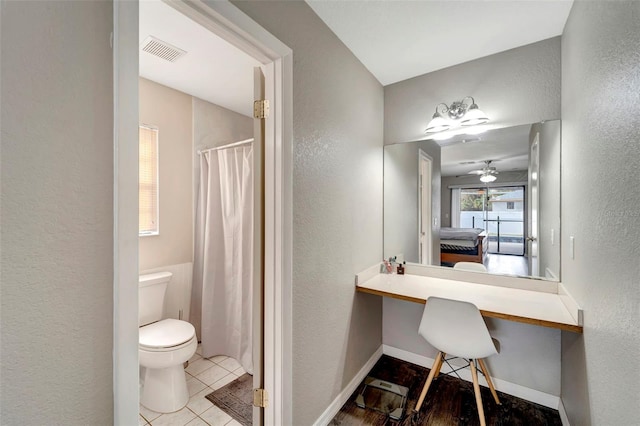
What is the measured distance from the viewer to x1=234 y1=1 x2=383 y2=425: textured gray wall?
1440mm

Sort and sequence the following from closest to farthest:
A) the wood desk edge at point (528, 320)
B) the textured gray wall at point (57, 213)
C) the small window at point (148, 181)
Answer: the textured gray wall at point (57, 213), the wood desk edge at point (528, 320), the small window at point (148, 181)

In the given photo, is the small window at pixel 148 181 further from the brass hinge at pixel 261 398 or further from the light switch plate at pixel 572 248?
the light switch plate at pixel 572 248

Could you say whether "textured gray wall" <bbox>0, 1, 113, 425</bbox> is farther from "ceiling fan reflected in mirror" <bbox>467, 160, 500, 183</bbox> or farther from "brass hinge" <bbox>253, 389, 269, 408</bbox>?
"ceiling fan reflected in mirror" <bbox>467, 160, 500, 183</bbox>

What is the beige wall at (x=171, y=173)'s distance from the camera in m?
2.29

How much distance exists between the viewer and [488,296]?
1.81m

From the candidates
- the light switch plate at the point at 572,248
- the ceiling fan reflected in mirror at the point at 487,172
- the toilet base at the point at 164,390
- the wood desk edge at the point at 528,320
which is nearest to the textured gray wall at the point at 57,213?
the toilet base at the point at 164,390

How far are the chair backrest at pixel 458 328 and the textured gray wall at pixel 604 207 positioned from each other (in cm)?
42

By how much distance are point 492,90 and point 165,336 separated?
2.93 meters

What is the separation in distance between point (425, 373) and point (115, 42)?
268 centimetres

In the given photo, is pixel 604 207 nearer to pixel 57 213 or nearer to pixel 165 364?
pixel 57 213

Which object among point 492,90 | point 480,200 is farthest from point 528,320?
point 492,90

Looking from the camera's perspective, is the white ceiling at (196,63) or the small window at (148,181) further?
the small window at (148,181)

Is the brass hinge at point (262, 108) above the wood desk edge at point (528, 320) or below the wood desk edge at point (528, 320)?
above

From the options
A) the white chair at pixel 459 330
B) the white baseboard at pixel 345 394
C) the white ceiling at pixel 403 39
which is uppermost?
the white ceiling at pixel 403 39
